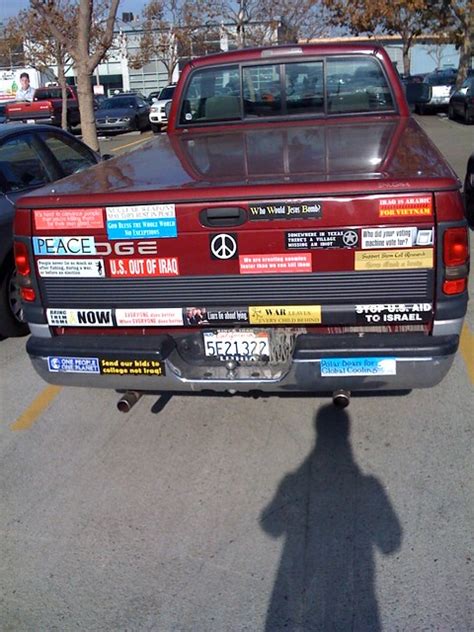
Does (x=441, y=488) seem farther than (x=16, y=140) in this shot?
No

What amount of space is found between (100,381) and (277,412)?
125 cm

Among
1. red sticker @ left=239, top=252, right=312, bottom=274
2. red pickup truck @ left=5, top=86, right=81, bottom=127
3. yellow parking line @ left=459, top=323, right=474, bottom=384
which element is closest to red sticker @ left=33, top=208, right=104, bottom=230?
red sticker @ left=239, top=252, right=312, bottom=274

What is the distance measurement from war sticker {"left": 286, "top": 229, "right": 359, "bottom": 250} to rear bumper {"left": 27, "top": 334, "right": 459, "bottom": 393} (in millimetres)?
435

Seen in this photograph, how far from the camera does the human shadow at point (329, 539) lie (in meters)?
2.77

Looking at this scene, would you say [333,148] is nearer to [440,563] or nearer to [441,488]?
[441,488]

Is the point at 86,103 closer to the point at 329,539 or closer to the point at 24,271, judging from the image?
the point at 24,271

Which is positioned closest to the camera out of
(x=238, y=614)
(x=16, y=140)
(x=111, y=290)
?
(x=238, y=614)

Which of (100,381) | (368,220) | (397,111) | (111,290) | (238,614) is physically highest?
(397,111)

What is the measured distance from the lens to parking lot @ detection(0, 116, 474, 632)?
2840mm

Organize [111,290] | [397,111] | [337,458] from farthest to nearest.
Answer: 1. [397,111]
2. [337,458]
3. [111,290]

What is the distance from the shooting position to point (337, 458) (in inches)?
152

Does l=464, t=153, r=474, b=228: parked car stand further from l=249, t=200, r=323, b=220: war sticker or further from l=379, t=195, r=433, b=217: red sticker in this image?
l=249, t=200, r=323, b=220: war sticker

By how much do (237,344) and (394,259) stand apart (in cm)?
83

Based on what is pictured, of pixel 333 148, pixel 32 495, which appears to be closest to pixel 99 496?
pixel 32 495
